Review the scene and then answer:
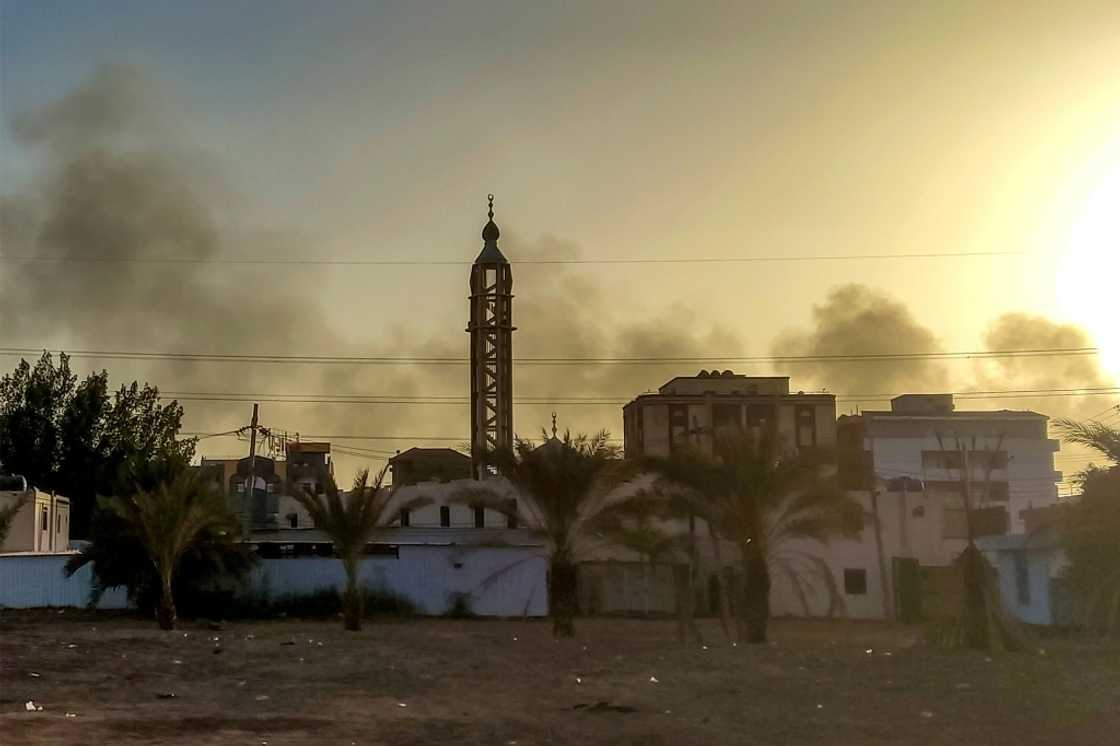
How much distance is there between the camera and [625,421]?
327 feet

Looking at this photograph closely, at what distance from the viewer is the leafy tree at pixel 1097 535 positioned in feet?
96.4

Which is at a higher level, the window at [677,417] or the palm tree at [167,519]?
the window at [677,417]

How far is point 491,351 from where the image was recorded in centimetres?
7181

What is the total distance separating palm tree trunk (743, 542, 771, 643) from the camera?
3141 cm

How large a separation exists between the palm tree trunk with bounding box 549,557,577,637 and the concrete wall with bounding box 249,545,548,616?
768 cm

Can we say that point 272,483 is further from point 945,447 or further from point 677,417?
point 945,447

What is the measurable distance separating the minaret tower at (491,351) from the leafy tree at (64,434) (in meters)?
15.1

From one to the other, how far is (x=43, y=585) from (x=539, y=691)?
90.5 ft

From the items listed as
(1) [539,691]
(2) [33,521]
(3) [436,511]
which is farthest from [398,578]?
(1) [539,691]

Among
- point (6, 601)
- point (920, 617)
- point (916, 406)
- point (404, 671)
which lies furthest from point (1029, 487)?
point (404, 671)

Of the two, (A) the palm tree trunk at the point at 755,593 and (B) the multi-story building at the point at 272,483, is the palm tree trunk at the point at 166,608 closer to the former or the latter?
(B) the multi-story building at the point at 272,483

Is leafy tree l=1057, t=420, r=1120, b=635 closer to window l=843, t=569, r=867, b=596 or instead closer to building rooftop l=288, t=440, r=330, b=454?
window l=843, t=569, r=867, b=596

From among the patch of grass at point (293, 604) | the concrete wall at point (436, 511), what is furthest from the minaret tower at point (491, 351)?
the patch of grass at point (293, 604)

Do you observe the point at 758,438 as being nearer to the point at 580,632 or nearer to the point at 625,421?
the point at 580,632
